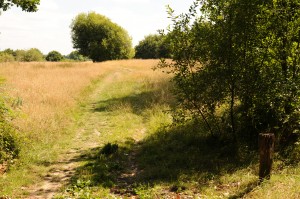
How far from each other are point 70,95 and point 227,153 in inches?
450

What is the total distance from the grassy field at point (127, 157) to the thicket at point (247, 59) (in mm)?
1385

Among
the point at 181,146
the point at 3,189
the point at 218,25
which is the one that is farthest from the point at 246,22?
the point at 3,189

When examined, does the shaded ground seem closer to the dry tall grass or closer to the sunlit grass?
the sunlit grass

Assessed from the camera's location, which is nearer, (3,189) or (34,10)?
(3,189)

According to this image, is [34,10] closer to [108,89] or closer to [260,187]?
[108,89]

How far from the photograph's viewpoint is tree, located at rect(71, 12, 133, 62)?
60.8 meters

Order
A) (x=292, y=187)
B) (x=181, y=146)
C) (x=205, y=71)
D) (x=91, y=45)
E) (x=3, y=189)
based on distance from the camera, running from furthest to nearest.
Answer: (x=91, y=45) < (x=181, y=146) < (x=205, y=71) < (x=3, y=189) < (x=292, y=187)

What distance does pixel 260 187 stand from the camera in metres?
6.29

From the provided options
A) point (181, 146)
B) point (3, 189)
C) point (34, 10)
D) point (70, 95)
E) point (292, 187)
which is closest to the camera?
point (292, 187)

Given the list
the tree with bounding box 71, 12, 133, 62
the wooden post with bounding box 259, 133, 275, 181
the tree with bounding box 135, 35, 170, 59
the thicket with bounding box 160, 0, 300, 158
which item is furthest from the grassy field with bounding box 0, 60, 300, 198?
the tree with bounding box 135, 35, 170, 59

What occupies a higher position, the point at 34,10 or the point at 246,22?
the point at 34,10

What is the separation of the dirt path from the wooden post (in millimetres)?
5093

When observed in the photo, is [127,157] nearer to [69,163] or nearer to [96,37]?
[69,163]

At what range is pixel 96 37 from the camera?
61438 millimetres
